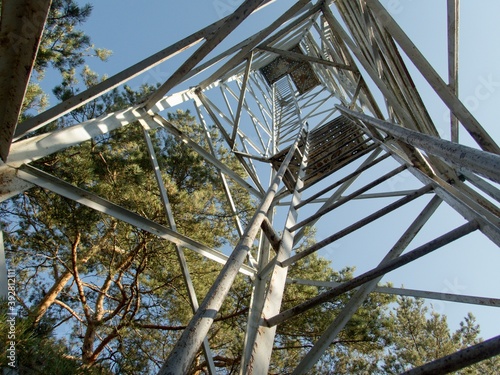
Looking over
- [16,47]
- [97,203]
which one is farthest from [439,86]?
[97,203]

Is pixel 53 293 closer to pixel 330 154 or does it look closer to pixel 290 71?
pixel 330 154

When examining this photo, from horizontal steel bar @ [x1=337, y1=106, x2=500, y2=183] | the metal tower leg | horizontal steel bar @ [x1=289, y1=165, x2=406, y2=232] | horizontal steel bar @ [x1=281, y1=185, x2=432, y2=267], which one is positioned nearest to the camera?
horizontal steel bar @ [x1=337, y1=106, x2=500, y2=183]

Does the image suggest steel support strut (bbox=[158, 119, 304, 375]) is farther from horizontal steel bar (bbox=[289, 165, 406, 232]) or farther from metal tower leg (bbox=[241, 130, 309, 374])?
horizontal steel bar (bbox=[289, 165, 406, 232])

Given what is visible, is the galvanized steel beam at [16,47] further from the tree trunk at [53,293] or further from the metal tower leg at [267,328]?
the tree trunk at [53,293]

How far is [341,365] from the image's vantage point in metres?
6.00

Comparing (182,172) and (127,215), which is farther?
(182,172)

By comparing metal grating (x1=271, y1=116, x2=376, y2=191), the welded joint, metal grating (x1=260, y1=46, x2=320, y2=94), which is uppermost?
metal grating (x1=260, y1=46, x2=320, y2=94)

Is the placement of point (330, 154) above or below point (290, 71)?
below

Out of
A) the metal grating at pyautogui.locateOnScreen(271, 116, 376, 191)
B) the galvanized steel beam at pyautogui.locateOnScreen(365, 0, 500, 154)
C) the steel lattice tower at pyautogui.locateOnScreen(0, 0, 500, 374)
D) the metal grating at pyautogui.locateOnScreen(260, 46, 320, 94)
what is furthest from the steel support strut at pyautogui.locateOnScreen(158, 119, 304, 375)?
the metal grating at pyautogui.locateOnScreen(260, 46, 320, 94)

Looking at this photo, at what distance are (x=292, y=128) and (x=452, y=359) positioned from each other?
5.99 meters

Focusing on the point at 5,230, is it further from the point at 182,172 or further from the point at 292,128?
the point at 292,128

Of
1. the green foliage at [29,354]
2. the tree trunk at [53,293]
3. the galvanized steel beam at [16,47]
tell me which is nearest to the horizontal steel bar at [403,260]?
the green foliage at [29,354]

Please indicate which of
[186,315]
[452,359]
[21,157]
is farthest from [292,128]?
[452,359]

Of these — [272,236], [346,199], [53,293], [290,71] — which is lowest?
[272,236]
